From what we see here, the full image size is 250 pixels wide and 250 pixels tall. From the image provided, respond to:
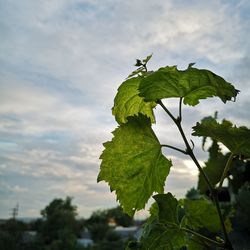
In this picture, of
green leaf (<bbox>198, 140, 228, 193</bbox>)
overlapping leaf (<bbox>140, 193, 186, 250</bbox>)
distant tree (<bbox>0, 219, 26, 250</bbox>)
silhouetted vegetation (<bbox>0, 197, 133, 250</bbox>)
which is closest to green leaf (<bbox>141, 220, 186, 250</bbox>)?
overlapping leaf (<bbox>140, 193, 186, 250</bbox>)

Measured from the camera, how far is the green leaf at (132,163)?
0.94 metres

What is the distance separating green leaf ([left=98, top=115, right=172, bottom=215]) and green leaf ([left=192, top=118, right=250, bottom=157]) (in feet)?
0.38

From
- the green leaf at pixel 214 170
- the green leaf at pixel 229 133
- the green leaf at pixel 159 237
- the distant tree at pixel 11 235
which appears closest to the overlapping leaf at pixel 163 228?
A: the green leaf at pixel 159 237

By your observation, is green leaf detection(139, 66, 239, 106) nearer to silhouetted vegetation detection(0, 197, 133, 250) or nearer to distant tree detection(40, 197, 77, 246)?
silhouetted vegetation detection(0, 197, 133, 250)

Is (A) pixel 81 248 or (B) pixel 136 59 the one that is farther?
(A) pixel 81 248

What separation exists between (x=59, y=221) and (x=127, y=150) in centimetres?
6182

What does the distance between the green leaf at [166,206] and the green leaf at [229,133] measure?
0.15 metres

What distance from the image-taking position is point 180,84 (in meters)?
0.86

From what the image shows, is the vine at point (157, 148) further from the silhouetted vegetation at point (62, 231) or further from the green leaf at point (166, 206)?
the silhouetted vegetation at point (62, 231)

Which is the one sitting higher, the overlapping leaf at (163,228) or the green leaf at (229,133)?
the green leaf at (229,133)

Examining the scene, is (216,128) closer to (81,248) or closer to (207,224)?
(207,224)

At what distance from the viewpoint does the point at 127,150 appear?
0.94m

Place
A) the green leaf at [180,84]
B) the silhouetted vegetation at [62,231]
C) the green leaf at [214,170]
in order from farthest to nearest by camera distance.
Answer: the silhouetted vegetation at [62,231]
the green leaf at [214,170]
the green leaf at [180,84]

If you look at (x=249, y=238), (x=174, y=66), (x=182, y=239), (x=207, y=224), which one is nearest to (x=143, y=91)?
(x=174, y=66)
